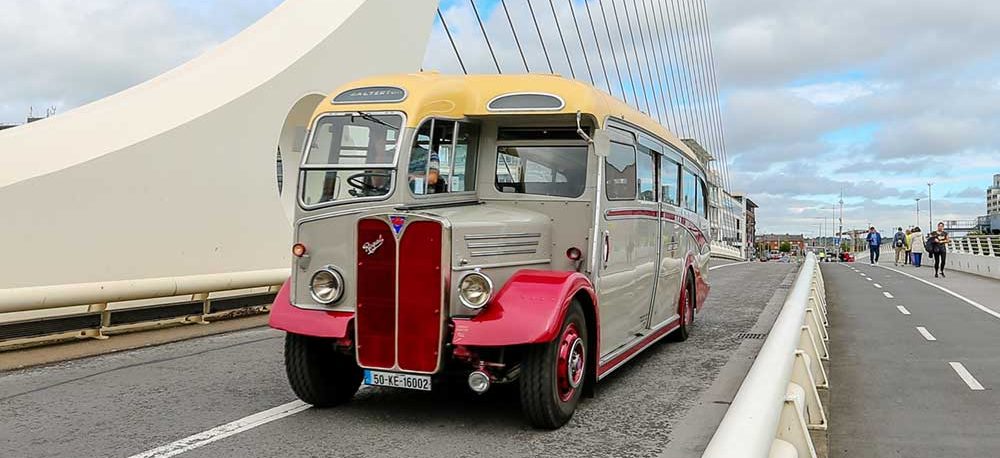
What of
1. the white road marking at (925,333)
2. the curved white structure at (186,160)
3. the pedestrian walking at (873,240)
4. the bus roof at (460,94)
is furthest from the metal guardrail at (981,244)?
the bus roof at (460,94)

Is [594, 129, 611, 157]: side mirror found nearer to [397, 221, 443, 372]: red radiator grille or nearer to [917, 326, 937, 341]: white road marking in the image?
[397, 221, 443, 372]: red radiator grille

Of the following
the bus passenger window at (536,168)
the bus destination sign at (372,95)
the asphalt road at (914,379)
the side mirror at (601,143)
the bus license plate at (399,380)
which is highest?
the bus destination sign at (372,95)

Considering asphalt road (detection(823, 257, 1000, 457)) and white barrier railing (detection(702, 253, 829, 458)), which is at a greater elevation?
white barrier railing (detection(702, 253, 829, 458))

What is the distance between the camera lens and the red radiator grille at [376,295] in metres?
5.62

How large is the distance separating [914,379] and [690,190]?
3.81 m

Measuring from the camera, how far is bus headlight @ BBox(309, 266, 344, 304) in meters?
5.86

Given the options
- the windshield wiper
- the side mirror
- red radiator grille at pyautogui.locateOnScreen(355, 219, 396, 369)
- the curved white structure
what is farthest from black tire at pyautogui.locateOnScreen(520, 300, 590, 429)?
the curved white structure

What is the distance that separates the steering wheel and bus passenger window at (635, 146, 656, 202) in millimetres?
2855

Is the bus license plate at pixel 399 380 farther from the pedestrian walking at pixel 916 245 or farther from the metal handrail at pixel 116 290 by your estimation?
the pedestrian walking at pixel 916 245

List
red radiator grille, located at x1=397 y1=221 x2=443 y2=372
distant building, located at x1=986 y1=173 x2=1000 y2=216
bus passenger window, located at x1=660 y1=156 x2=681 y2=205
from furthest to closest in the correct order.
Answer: distant building, located at x1=986 y1=173 x2=1000 y2=216 → bus passenger window, located at x1=660 y1=156 x2=681 y2=205 → red radiator grille, located at x1=397 y1=221 x2=443 y2=372

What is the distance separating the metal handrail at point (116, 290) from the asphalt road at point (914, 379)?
7.96m

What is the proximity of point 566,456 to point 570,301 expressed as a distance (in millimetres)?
1164

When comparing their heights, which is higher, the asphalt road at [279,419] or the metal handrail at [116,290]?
the metal handrail at [116,290]

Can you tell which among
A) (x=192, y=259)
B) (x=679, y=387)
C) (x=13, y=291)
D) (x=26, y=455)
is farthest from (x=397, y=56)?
(x=26, y=455)
